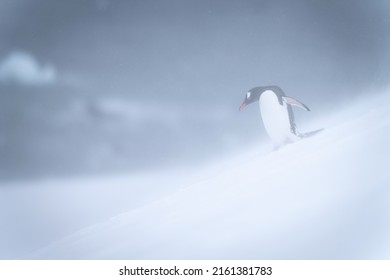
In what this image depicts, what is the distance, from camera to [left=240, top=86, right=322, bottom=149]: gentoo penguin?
6.02 feet

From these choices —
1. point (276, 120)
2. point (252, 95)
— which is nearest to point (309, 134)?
point (276, 120)

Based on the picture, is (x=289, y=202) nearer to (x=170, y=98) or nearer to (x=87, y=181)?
(x=170, y=98)

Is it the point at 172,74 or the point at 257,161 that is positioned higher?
the point at 172,74

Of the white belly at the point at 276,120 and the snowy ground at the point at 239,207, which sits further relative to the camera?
the white belly at the point at 276,120

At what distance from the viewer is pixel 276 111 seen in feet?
6.04

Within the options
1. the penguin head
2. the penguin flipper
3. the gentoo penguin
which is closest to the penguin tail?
the gentoo penguin

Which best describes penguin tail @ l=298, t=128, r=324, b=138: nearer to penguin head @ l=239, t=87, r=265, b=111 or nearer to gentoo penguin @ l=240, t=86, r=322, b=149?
gentoo penguin @ l=240, t=86, r=322, b=149

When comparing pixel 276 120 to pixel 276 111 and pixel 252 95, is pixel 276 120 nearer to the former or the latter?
pixel 276 111

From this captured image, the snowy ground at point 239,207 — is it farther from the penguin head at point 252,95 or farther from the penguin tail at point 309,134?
the penguin head at point 252,95

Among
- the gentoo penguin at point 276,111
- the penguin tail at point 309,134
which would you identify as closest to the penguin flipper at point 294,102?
the gentoo penguin at point 276,111

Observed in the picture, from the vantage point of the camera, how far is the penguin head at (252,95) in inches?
73.2

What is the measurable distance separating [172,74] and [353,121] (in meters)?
0.82

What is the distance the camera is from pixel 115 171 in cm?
183
